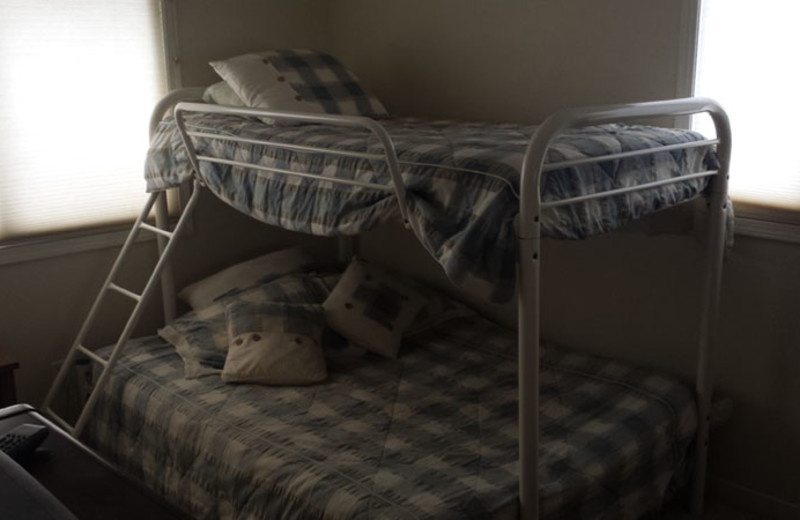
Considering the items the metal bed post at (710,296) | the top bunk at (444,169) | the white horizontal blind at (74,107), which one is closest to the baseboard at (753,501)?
the metal bed post at (710,296)

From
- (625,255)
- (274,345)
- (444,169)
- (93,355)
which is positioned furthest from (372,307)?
(444,169)

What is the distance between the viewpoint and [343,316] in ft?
10.8

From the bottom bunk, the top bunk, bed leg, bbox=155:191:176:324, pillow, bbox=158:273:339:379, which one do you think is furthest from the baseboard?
bed leg, bbox=155:191:176:324

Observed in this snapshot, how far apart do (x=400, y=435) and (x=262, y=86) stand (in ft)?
4.81

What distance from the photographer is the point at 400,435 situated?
2.61 metres

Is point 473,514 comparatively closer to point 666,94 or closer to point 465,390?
point 465,390

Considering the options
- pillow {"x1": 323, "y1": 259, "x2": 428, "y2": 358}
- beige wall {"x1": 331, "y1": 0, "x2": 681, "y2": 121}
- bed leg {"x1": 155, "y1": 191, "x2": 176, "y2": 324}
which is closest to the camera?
beige wall {"x1": 331, "y1": 0, "x2": 681, "y2": 121}

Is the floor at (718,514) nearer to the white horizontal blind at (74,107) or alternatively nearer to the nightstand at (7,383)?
the nightstand at (7,383)

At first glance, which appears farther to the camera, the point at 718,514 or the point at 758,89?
the point at 718,514

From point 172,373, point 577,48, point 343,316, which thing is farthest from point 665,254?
point 172,373

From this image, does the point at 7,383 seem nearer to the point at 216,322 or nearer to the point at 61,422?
the point at 61,422

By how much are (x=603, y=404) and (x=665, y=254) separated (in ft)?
2.02

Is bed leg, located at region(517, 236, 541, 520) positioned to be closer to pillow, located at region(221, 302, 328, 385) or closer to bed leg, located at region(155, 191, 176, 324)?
pillow, located at region(221, 302, 328, 385)

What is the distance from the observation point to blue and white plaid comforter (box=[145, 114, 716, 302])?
2047 millimetres
